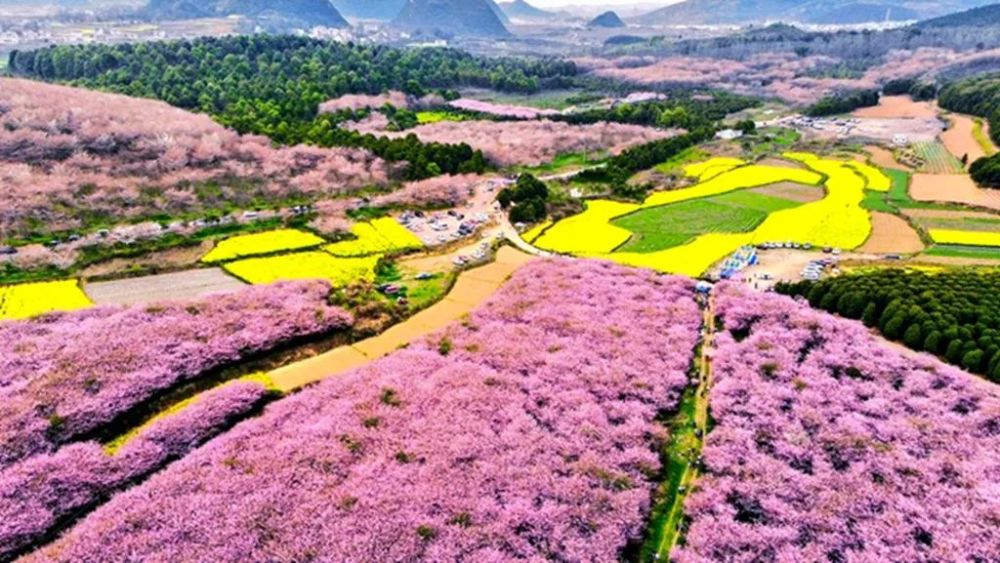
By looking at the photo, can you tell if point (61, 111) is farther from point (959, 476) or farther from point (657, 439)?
point (959, 476)

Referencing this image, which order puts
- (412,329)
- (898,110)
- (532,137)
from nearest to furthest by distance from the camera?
(412,329) < (532,137) < (898,110)

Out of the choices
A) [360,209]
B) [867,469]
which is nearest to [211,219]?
[360,209]

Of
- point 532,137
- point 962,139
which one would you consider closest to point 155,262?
point 532,137

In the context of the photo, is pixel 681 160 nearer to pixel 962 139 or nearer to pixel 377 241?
pixel 962 139

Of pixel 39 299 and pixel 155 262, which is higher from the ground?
pixel 155 262

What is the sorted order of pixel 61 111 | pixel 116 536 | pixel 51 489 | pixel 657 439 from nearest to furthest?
pixel 116 536, pixel 51 489, pixel 657 439, pixel 61 111

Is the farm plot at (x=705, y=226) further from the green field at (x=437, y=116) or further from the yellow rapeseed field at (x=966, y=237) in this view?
the green field at (x=437, y=116)

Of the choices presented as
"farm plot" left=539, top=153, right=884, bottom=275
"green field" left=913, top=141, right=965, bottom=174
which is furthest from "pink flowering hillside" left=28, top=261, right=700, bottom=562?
"green field" left=913, top=141, right=965, bottom=174
